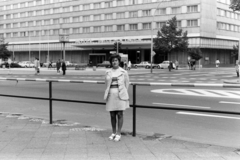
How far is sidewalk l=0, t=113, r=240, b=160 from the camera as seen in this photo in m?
4.93

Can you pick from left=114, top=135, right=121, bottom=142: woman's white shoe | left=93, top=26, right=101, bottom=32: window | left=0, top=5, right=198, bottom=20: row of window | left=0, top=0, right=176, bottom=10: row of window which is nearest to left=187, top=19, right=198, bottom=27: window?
left=0, top=5, right=198, bottom=20: row of window

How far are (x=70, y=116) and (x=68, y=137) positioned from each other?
124 inches

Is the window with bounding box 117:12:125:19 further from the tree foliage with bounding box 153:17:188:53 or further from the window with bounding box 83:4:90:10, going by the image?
the tree foliage with bounding box 153:17:188:53

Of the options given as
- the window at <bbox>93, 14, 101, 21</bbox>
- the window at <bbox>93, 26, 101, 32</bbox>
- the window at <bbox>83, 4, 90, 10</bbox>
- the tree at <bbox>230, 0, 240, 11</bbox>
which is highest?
the window at <bbox>83, 4, 90, 10</bbox>

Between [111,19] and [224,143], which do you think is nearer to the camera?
[224,143]

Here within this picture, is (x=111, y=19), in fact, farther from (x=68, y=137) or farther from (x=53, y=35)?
(x=68, y=137)

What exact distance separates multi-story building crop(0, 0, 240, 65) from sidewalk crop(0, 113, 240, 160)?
61.9 meters

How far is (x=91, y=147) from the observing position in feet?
17.8

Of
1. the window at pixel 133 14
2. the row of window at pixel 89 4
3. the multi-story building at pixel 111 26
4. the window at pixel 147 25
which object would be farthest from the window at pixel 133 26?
the row of window at pixel 89 4

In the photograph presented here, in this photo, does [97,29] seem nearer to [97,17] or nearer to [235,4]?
[97,17]

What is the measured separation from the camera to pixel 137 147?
5.44 metres

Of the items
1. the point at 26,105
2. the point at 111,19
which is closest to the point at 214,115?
the point at 26,105

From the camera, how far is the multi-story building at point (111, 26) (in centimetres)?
6700

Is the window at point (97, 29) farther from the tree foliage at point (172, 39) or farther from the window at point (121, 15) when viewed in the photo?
the tree foliage at point (172, 39)
